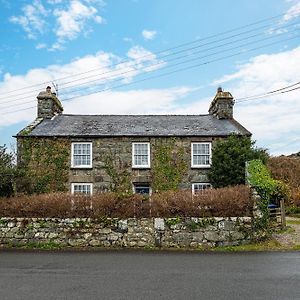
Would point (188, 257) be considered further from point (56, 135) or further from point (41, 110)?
point (41, 110)

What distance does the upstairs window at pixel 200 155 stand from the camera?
84.4 ft

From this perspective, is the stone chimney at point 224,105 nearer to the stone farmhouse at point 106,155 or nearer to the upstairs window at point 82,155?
the stone farmhouse at point 106,155

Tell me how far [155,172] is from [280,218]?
8.58 meters

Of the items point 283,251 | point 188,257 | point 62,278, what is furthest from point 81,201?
point 283,251

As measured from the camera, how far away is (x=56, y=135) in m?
25.4

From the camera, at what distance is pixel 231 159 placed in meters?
23.5

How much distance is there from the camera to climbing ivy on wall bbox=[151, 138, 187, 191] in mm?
25609

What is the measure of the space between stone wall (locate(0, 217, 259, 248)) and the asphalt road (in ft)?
5.79

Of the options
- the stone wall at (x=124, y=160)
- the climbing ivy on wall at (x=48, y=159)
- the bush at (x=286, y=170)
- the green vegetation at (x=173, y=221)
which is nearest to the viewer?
Result: the green vegetation at (x=173, y=221)

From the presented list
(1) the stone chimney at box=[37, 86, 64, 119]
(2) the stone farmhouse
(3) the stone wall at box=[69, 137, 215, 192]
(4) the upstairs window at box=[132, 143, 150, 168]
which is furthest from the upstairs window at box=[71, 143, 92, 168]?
(1) the stone chimney at box=[37, 86, 64, 119]

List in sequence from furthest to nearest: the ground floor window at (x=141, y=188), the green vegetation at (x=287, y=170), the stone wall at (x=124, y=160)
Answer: the green vegetation at (x=287, y=170) < the ground floor window at (x=141, y=188) < the stone wall at (x=124, y=160)

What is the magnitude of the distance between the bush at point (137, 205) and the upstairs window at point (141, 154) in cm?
953

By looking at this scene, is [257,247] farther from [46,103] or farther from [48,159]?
[46,103]

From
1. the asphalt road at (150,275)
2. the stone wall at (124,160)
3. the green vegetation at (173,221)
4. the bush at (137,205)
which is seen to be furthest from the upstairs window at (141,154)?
the asphalt road at (150,275)
